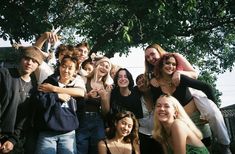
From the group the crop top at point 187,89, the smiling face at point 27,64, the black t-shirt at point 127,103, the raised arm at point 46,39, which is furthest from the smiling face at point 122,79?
the smiling face at point 27,64

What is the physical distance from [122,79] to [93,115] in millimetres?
709

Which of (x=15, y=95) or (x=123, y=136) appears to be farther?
(x=123, y=136)

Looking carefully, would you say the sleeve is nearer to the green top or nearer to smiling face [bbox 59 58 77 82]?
the green top

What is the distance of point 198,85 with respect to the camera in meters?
4.32

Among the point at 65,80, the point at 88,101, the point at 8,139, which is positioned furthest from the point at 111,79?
the point at 8,139

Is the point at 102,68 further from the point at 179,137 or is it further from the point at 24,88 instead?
the point at 179,137

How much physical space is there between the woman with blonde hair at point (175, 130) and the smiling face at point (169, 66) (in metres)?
0.60

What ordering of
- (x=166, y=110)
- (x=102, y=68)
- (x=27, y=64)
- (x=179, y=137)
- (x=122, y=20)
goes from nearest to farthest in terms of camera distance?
(x=179, y=137), (x=166, y=110), (x=27, y=64), (x=102, y=68), (x=122, y=20)

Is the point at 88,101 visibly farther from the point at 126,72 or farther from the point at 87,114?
the point at 126,72

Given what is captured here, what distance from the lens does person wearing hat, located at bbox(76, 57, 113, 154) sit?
4598 millimetres

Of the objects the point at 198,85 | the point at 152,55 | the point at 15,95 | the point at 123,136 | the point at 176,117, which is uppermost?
the point at 152,55

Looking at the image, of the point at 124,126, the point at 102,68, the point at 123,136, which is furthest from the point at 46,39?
the point at 123,136

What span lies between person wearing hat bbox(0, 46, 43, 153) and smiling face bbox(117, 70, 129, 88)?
1.25 m

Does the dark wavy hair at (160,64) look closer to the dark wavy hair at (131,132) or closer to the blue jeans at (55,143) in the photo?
the dark wavy hair at (131,132)
